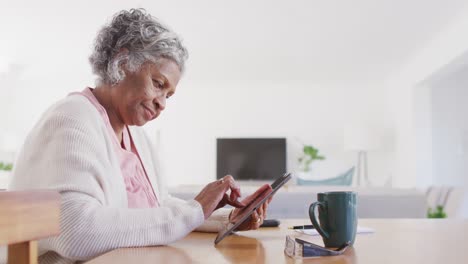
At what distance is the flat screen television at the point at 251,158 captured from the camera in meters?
7.37

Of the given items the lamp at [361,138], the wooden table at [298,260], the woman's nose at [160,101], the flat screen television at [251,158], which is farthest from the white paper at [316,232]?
the flat screen television at [251,158]

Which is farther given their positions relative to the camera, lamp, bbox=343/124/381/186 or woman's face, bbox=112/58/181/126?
lamp, bbox=343/124/381/186

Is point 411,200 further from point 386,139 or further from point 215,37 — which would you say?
point 386,139

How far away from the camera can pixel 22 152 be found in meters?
1.06

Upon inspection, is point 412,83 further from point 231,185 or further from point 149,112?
point 231,185

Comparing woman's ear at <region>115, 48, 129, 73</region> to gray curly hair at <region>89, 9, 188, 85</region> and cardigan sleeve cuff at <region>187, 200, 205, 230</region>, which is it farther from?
cardigan sleeve cuff at <region>187, 200, 205, 230</region>

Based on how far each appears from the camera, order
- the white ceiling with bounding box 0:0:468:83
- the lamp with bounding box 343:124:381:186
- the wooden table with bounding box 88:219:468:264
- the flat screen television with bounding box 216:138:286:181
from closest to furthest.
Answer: the wooden table with bounding box 88:219:468:264, the white ceiling with bounding box 0:0:468:83, the lamp with bounding box 343:124:381:186, the flat screen television with bounding box 216:138:286:181

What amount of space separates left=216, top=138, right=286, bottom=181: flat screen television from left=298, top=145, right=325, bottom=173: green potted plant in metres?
0.28

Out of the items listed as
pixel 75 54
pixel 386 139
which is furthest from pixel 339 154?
pixel 75 54

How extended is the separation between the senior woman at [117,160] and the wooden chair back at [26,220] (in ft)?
1.36

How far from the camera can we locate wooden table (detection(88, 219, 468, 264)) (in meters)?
0.79

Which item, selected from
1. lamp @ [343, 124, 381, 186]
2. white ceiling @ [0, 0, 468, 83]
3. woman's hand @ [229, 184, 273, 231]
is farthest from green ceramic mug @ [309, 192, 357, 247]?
lamp @ [343, 124, 381, 186]

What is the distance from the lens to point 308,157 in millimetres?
7422

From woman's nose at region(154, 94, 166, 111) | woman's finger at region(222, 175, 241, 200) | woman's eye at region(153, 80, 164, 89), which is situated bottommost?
woman's finger at region(222, 175, 241, 200)
